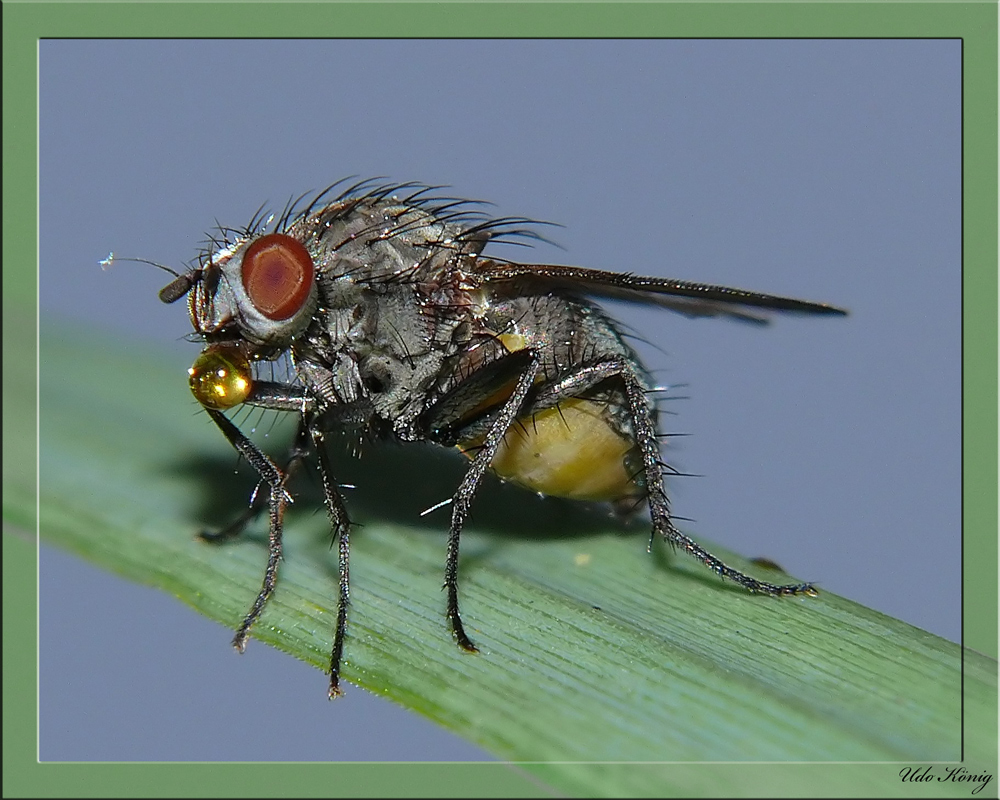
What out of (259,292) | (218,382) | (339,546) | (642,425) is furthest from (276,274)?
(642,425)

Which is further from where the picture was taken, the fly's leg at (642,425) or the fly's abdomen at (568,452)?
the fly's abdomen at (568,452)

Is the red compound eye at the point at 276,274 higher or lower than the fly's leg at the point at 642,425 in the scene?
higher

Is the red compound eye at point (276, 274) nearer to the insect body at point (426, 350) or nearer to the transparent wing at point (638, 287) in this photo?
the insect body at point (426, 350)

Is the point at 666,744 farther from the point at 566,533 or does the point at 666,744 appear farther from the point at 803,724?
the point at 566,533

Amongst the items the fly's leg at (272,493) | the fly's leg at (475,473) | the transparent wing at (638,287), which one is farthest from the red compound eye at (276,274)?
the fly's leg at (475,473)

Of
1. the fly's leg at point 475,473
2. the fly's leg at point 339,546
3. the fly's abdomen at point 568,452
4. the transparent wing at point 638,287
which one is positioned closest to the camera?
the fly's leg at point 339,546

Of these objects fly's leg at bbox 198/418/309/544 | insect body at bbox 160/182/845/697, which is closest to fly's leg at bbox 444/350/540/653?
insect body at bbox 160/182/845/697

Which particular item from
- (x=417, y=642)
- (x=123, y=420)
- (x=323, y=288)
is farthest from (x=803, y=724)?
(x=123, y=420)
